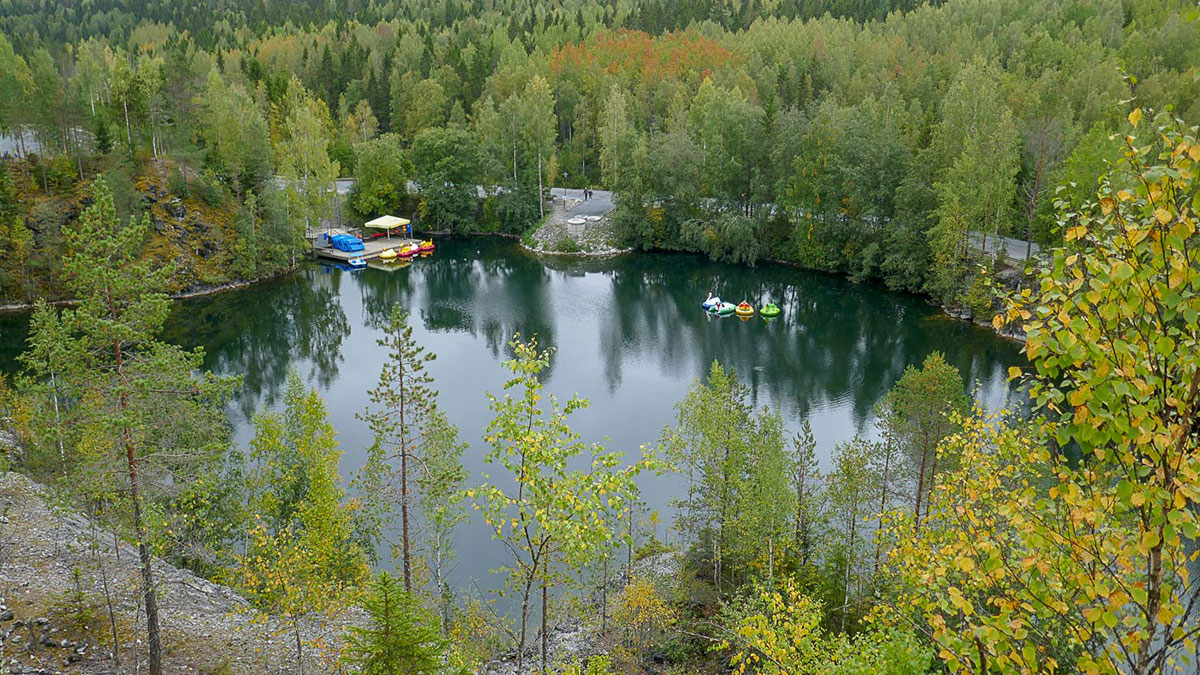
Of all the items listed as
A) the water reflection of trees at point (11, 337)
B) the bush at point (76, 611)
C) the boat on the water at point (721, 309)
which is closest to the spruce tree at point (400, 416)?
the bush at point (76, 611)

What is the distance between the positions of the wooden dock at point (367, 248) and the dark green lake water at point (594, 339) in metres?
2.23

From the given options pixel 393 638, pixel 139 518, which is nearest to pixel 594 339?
pixel 139 518

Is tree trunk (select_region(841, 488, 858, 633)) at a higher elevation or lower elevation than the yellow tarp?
lower

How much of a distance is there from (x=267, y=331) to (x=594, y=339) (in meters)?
17.8

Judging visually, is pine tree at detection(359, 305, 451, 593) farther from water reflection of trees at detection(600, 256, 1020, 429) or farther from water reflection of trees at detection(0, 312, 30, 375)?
water reflection of trees at detection(0, 312, 30, 375)

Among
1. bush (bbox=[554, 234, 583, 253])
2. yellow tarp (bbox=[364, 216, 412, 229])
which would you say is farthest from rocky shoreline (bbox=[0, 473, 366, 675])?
yellow tarp (bbox=[364, 216, 412, 229])

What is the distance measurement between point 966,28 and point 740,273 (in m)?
42.8

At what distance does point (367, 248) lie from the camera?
213 ft

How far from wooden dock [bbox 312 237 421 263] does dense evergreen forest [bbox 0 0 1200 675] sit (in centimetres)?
270

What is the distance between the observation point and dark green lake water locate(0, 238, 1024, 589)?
1412 inches

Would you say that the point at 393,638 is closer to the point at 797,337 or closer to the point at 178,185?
the point at 797,337

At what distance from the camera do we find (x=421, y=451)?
75.7ft

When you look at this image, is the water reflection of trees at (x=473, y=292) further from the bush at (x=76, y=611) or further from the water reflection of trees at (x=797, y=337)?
the bush at (x=76, y=611)

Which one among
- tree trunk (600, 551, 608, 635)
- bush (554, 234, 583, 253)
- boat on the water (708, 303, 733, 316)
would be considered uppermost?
bush (554, 234, 583, 253)
